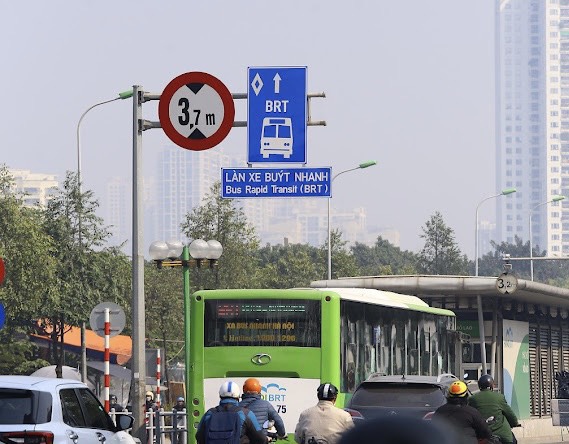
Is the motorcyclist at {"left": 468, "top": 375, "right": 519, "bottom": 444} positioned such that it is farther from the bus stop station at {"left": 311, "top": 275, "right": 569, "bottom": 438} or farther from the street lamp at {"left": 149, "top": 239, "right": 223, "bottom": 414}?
the bus stop station at {"left": 311, "top": 275, "right": 569, "bottom": 438}

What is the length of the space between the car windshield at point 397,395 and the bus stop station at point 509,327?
1979cm

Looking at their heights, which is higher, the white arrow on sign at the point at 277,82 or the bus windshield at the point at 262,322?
the white arrow on sign at the point at 277,82

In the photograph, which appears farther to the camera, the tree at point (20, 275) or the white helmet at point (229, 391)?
the tree at point (20, 275)

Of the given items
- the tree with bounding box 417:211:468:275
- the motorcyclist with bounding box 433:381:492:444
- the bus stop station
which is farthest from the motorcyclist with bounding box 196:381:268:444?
the tree with bounding box 417:211:468:275

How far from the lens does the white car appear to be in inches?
461

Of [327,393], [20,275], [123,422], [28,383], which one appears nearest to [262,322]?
[123,422]

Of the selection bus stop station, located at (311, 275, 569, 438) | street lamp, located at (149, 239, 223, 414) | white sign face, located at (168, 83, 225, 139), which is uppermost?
white sign face, located at (168, 83, 225, 139)

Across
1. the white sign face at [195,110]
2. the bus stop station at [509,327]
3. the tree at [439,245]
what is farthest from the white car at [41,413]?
the tree at [439,245]

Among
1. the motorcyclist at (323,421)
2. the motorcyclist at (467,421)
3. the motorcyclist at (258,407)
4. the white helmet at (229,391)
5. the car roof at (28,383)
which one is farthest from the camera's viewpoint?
the motorcyclist at (467,421)

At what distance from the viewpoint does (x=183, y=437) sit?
25.5 m

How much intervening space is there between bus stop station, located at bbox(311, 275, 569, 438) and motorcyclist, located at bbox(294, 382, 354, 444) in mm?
24220

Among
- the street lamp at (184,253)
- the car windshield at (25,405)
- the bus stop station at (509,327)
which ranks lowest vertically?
the bus stop station at (509,327)

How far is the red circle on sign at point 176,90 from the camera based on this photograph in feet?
73.4

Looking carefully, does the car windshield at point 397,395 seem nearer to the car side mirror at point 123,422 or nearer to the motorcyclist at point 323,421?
the motorcyclist at point 323,421
